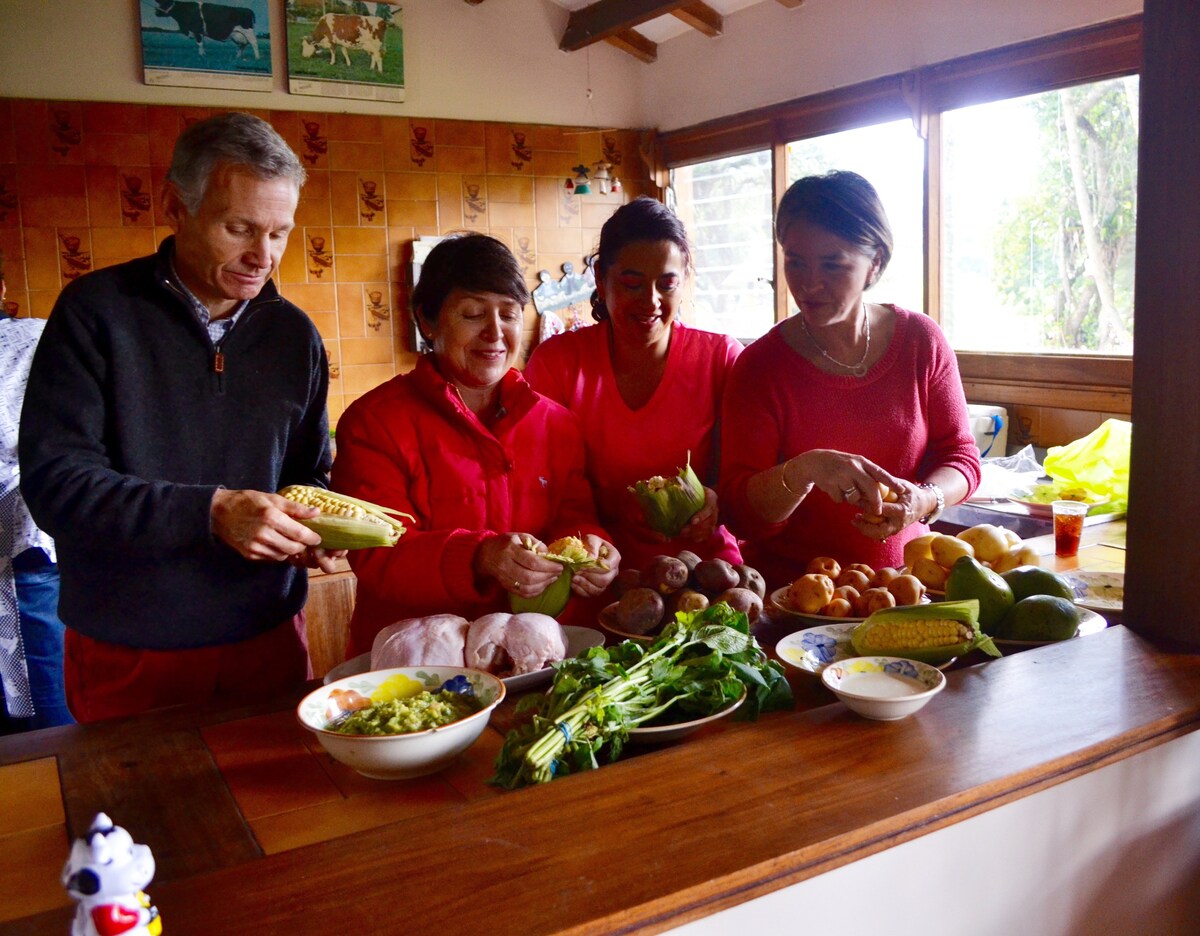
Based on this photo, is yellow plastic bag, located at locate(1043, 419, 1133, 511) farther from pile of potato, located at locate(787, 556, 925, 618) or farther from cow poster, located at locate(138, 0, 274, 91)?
cow poster, located at locate(138, 0, 274, 91)

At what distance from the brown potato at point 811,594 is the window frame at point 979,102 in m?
2.00

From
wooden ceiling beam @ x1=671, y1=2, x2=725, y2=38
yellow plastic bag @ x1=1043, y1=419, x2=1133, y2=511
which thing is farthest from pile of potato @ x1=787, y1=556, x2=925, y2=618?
wooden ceiling beam @ x1=671, y1=2, x2=725, y2=38

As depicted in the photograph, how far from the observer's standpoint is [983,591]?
1.62 metres

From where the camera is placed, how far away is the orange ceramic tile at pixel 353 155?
5516mm

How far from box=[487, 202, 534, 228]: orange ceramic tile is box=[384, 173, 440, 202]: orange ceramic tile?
0.37m

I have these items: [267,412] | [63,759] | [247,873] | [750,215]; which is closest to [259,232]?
[267,412]

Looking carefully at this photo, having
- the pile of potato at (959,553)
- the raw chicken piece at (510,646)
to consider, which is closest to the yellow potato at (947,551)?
the pile of potato at (959,553)

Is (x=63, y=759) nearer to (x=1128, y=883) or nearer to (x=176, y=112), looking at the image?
(x=1128, y=883)

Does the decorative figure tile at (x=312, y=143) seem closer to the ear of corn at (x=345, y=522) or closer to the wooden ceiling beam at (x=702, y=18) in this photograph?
the wooden ceiling beam at (x=702, y=18)

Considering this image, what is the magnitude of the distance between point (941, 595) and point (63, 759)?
57.9 inches

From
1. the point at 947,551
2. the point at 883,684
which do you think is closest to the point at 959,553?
the point at 947,551

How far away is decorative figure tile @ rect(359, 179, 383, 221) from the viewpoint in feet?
18.4

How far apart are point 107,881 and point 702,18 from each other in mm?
5539

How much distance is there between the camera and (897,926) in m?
1.17
